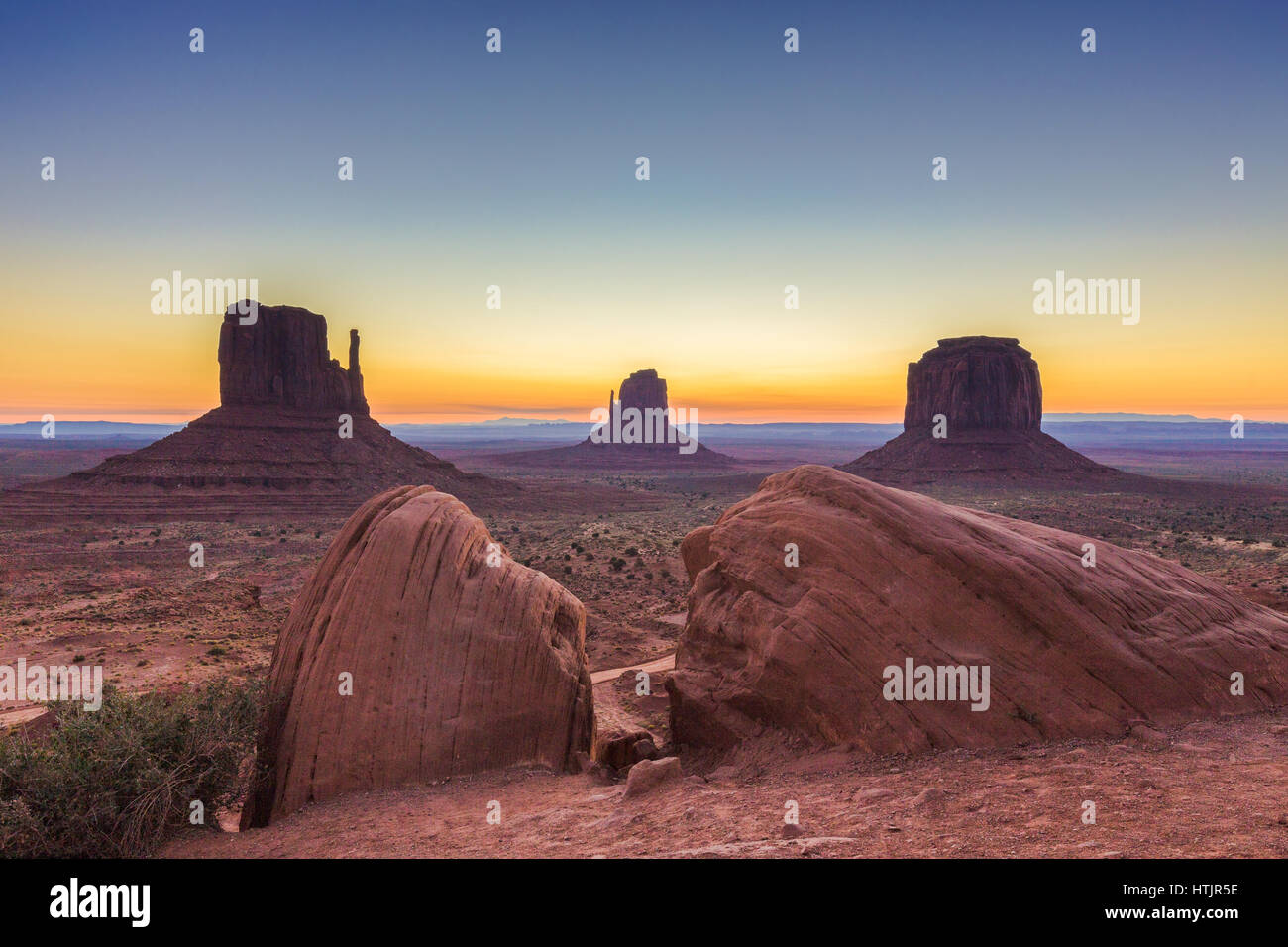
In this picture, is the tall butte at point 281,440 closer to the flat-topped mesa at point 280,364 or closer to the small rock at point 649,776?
the flat-topped mesa at point 280,364

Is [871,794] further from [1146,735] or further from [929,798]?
[1146,735]

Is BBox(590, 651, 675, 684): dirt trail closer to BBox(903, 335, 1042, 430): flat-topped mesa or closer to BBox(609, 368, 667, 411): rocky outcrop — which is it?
BBox(903, 335, 1042, 430): flat-topped mesa

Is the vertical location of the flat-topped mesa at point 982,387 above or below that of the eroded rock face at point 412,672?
above

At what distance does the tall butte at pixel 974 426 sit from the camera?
286ft

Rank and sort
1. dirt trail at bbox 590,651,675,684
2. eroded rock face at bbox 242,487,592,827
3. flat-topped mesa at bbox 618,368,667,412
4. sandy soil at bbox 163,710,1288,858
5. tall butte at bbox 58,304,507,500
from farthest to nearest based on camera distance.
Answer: flat-topped mesa at bbox 618,368,667,412 < tall butte at bbox 58,304,507,500 < dirt trail at bbox 590,651,675,684 < eroded rock face at bbox 242,487,592,827 < sandy soil at bbox 163,710,1288,858

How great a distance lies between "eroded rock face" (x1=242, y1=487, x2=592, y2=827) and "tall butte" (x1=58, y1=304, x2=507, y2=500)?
58800mm

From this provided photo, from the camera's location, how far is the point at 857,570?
11.4m

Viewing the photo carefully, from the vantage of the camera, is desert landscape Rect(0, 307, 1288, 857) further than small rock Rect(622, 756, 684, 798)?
No

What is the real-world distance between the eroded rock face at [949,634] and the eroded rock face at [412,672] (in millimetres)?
2912

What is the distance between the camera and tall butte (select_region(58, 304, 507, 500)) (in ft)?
218

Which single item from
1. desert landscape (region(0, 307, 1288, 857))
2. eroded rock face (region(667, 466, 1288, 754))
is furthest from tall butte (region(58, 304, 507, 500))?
eroded rock face (region(667, 466, 1288, 754))

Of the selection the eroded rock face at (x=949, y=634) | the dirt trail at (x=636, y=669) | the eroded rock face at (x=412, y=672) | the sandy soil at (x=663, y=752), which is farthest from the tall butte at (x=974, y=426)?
the eroded rock face at (x=412, y=672)
